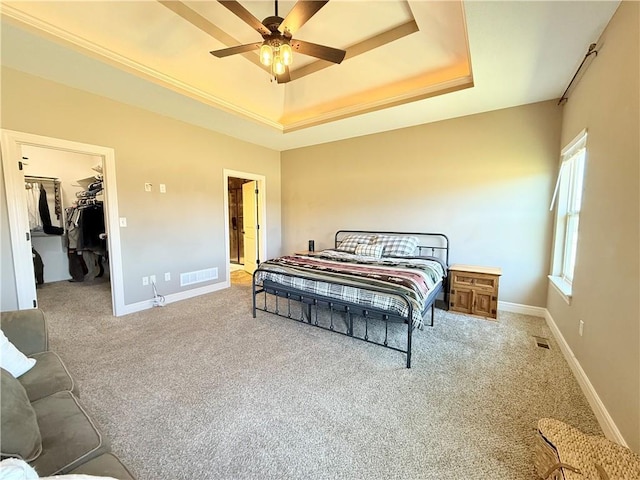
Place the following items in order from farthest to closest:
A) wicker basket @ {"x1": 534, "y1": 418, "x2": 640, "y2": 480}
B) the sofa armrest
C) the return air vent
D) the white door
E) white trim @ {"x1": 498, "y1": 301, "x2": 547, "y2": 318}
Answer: the white door < the return air vent < white trim @ {"x1": 498, "y1": 301, "x2": 547, "y2": 318} < the sofa armrest < wicker basket @ {"x1": 534, "y1": 418, "x2": 640, "y2": 480}

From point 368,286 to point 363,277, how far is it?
0.76 feet

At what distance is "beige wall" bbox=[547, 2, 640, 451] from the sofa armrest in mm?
3426

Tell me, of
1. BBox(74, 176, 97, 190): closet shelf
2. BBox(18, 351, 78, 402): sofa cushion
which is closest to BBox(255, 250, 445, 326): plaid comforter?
BBox(18, 351, 78, 402): sofa cushion

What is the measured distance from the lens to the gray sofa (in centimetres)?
93

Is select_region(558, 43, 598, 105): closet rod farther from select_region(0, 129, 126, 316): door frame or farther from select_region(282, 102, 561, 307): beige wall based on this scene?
select_region(0, 129, 126, 316): door frame

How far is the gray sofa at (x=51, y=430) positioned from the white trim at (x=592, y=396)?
2496 millimetres

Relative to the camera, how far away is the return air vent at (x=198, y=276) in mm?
4332

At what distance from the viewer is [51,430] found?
1.10 m

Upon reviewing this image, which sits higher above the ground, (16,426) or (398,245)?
(398,245)

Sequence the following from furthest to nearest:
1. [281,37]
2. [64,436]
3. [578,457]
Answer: [281,37], [578,457], [64,436]

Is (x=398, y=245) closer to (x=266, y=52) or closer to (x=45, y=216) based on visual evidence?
(x=266, y=52)

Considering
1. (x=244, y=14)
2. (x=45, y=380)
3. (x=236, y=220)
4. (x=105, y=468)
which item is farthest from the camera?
(x=236, y=220)

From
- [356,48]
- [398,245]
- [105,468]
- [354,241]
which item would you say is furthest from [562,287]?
[105,468]

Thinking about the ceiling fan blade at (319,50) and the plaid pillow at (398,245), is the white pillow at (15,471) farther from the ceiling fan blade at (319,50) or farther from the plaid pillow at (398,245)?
the plaid pillow at (398,245)
